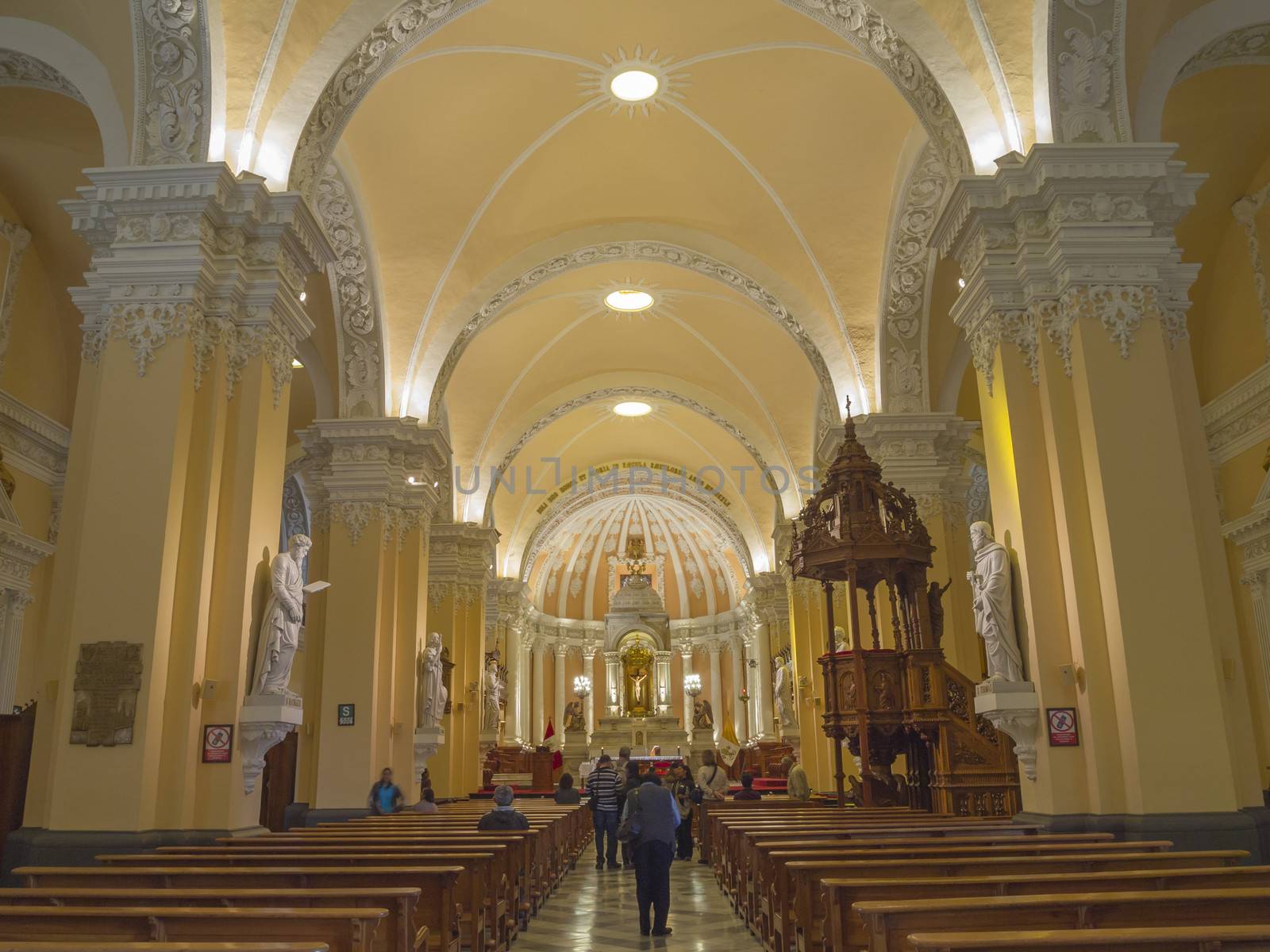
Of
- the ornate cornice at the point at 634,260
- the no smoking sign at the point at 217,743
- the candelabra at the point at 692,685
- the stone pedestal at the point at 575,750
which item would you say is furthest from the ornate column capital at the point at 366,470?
the candelabra at the point at 692,685

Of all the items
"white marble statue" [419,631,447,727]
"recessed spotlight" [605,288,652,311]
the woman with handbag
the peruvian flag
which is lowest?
the woman with handbag

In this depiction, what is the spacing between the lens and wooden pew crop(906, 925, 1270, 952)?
9.97 feet

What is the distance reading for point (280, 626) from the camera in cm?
805

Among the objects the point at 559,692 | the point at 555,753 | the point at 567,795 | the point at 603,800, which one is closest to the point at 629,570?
the point at 559,692

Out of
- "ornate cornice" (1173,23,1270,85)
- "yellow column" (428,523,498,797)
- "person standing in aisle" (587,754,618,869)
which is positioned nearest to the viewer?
"ornate cornice" (1173,23,1270,85)

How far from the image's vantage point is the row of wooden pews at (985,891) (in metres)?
3.16

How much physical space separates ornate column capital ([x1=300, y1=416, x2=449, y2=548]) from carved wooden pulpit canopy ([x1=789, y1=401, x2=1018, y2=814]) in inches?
197

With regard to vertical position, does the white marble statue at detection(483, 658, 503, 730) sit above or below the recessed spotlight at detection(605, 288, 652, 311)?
below

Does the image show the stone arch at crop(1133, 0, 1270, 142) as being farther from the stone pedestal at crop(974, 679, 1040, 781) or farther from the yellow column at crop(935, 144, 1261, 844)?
the stone pedestal at crop(974, 679, 1040, 781)

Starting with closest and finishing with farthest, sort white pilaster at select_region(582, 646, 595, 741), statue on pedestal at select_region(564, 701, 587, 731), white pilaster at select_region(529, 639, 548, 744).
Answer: statue on pedestal at select_region(564, 701, 587, 731) < white pilaster at select_region(529, 639, 548, 744) < white pilaster at select_region(582, 646, 595, 741)

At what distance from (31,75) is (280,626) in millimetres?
5353

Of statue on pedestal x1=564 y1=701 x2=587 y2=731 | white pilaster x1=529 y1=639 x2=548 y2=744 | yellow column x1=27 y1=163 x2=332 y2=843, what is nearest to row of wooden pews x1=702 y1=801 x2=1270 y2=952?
yellow column x1=27 y1=163 x2=332 y2=843

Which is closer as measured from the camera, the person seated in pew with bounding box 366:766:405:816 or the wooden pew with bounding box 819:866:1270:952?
the wooden pew with bounding box 819:866:1270:952

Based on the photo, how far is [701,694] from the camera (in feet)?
104
